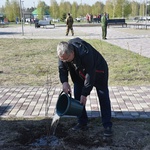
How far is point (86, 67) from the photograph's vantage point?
131 inches

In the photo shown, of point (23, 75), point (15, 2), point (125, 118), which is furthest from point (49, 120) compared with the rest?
point (15, 2)

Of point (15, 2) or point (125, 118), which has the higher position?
point (15, 2)

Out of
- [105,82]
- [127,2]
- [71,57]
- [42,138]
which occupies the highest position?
[127,2]

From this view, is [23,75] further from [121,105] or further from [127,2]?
[127,2]

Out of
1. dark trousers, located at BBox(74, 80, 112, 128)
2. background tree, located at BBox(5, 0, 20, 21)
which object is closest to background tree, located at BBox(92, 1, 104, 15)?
background tree, located at BBox(5, 0, 20, 21)

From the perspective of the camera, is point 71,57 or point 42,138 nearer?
point 71,57

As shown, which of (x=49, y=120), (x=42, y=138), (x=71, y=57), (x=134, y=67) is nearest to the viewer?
(x=71, y=57)

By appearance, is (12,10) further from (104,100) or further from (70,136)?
(104,100)

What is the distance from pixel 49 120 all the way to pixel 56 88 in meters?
1.92

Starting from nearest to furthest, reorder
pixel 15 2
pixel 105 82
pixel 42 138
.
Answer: pixel 105 82
pixel 42 138
pixel 15 2

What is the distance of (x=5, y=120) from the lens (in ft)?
15.1

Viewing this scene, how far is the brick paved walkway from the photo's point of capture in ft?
16.0

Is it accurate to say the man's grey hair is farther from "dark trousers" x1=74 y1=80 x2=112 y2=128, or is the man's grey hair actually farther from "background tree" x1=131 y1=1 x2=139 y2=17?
"background tree" x1=131 y1=1 x2=139 y2=17

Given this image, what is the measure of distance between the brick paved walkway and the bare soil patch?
33 cm
